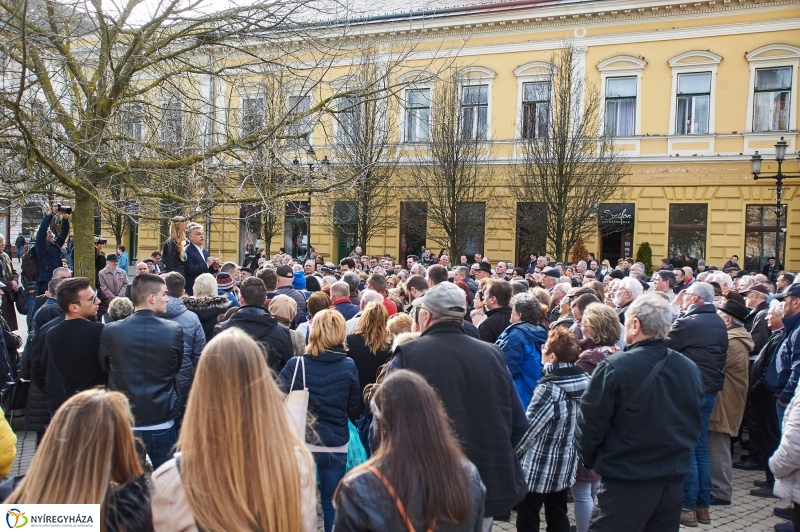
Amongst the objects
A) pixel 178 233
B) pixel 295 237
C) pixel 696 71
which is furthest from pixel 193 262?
pixel 696 71

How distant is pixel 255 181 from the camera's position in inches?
266

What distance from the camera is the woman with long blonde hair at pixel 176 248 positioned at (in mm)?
7789

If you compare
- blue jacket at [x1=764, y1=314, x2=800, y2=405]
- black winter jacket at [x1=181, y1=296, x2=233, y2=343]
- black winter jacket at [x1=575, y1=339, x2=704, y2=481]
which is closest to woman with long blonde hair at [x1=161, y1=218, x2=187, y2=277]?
black winter jacket at [x1=181, y1=296, x2=233, y2=343]

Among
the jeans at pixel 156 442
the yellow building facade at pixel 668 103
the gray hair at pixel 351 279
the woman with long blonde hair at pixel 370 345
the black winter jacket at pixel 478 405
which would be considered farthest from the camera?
the yellow building facade at pixel 668 103

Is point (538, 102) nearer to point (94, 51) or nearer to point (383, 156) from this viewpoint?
point (383, 156)

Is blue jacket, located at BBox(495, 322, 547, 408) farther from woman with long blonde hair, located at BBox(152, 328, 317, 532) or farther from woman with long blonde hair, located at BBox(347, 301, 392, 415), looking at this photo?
woman with long blonde hair, located at BBox(152, 328, 317, 532)

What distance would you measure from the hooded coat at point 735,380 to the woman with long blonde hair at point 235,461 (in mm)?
5350

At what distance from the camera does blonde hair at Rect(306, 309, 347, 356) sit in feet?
15.0

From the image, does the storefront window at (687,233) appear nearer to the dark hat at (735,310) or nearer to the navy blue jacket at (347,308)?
the dark hat at (735,310)

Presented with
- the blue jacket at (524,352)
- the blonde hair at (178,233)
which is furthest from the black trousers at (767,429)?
the blonde hair at (178,233)

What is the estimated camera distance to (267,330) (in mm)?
5500

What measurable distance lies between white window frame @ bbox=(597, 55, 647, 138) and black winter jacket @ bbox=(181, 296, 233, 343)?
66.6ft

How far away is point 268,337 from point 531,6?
2262cm

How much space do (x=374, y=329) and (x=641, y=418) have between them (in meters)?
2.51
